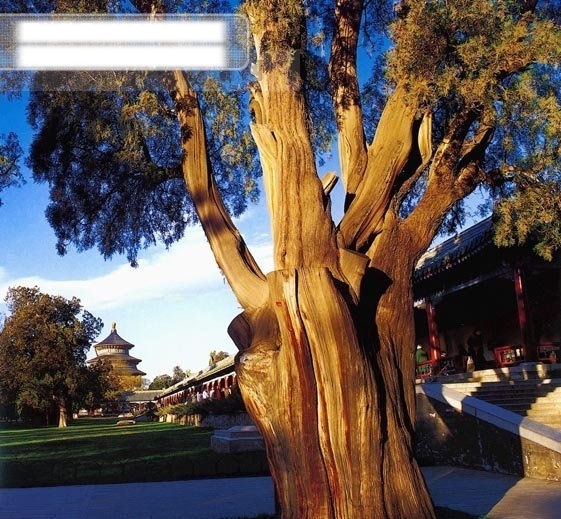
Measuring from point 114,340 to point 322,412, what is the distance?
8593 centimetres

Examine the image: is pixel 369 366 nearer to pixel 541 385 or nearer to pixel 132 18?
pixel 132 18

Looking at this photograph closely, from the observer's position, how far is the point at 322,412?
4.99 meters

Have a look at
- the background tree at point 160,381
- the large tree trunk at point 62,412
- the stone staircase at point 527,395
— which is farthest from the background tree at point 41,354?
the background tree at point 160,381

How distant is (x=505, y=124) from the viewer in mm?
7102

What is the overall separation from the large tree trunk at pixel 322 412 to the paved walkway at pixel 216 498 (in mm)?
2167

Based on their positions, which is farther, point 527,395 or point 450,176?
point 527,395

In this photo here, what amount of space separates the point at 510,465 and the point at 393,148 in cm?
560

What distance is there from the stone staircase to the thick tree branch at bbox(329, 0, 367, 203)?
23.9ft

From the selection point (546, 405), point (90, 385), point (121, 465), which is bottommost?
point (121, 465)

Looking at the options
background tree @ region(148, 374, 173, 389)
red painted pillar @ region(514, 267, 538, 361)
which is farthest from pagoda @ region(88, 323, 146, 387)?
red painted pillar @ region(514, 267, 538, 361)

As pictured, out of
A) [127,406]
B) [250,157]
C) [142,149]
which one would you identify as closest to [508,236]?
[250,157]

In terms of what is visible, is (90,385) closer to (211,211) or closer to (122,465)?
(122,465)
